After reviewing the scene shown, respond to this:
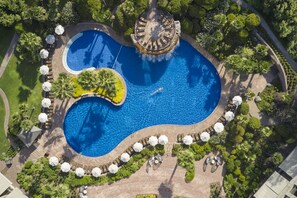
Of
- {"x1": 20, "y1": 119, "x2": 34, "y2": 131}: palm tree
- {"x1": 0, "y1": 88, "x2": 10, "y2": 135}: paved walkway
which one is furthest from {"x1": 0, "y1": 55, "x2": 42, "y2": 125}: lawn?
{"x1": 20, "y1": 119, "x2": 34, "y2": 131}: palm tree

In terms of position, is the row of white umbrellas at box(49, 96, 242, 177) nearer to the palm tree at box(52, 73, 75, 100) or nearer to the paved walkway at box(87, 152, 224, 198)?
the paved walkway at box(87, 152, 224, 198)

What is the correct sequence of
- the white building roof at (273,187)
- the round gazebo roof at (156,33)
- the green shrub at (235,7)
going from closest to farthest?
the white building roof at (273,187), the green shrub at (235,7), the round gazebo roof at (156,33)

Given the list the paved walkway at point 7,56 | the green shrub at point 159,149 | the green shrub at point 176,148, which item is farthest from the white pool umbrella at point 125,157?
the paved walkway at point 7,56

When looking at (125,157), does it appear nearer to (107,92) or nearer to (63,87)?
(107,92)

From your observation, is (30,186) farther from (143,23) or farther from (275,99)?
(275,99)

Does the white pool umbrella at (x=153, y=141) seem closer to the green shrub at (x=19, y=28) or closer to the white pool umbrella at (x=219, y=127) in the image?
the white pool umbrella at (x=219, y=127)
